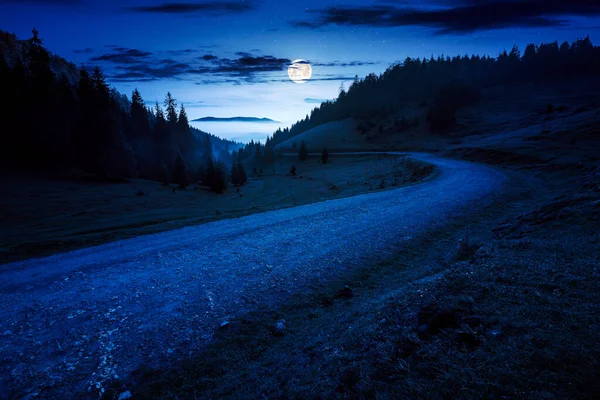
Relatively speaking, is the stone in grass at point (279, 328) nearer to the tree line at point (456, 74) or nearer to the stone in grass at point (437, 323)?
the stone in grass at point (437, 323)

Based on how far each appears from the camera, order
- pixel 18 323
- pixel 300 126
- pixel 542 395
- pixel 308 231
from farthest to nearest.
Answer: pixel 300 126, pixel 308 231, pixel 18 323, pixel 542 395

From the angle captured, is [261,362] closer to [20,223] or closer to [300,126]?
[20,223]

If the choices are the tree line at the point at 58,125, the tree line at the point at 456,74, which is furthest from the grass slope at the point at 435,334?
the tree line at the point at 456,74

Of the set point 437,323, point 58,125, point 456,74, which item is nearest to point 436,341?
point 437,323

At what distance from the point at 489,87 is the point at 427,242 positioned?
166 meters

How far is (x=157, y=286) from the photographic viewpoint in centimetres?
908

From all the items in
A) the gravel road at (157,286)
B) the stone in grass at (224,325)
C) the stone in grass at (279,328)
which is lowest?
the stone in grass at (279,328)

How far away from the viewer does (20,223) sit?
86.3ft

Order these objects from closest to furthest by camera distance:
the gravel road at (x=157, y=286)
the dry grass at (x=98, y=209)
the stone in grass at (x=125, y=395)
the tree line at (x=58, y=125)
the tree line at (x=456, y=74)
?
the stone in grass at (x=125, y=395) → the gravel road at (x=157, y=286) → the dry grass at (x=98, y=209) → the tree line at (x=58, y=125) → the tree line at (x=456, y=74)

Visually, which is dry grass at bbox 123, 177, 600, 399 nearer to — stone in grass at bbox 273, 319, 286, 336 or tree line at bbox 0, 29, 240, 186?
stone in grass at bbox 273, 319, 286, 336

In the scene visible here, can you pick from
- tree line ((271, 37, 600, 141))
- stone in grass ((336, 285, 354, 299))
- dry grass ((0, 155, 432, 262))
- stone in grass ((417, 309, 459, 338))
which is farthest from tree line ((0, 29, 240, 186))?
tree line ((271, 37, 600, 141))

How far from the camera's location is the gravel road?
6176mm

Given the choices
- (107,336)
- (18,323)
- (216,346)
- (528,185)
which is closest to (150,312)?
(107,336)

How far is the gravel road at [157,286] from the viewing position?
618 centimetres
